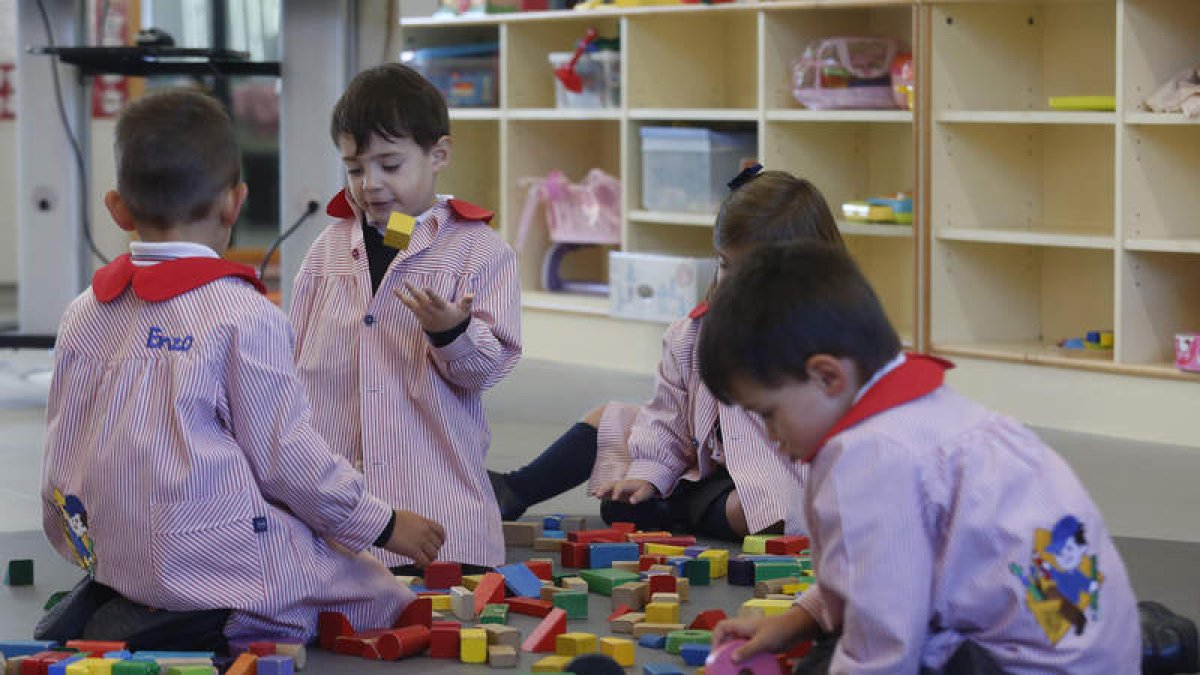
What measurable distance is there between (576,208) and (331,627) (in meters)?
3.08

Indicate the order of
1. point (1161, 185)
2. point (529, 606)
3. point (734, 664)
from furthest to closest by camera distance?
point (1161, 185), point (529, 606), point (734, 664)

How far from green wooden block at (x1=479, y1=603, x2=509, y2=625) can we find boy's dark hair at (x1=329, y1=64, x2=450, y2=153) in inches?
26.6

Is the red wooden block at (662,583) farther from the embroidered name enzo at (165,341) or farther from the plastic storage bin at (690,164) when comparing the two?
the plastic storage bin at (690,164)

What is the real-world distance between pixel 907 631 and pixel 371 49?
280 centimetres

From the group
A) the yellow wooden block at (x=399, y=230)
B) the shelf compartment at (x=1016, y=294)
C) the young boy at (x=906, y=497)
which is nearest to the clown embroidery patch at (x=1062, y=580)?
the young boy at (x=906, y=497)

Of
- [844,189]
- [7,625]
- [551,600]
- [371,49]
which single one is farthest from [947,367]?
[844,189]

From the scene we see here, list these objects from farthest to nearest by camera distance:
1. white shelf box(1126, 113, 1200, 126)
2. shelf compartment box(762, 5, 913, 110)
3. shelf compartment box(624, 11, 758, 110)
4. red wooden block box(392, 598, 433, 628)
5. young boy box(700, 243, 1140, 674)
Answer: shelf compartment box(624, 11, 758, 110), shelf compartment box(762, 5, 913, 110), white shelf box(1126, 113, 1200, 126), red wooden block box(392, 598, 433, 628), young boy box(700, 243, 1140, 674)

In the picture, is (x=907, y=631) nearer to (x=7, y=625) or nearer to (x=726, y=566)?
(x=726, y=566)

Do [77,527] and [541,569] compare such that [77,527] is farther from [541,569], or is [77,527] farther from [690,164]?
[690,164]

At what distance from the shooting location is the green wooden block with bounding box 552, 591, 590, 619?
218cm

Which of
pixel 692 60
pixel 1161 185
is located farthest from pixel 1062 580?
pixel 692 60

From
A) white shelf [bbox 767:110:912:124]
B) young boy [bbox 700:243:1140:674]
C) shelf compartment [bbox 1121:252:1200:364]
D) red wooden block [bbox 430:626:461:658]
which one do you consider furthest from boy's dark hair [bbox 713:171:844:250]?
white shelf [bbox 767:110:912:124]

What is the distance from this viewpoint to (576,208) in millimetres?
5031

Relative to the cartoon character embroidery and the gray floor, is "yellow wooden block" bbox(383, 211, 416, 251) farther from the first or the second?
the cartoon character embroidery
